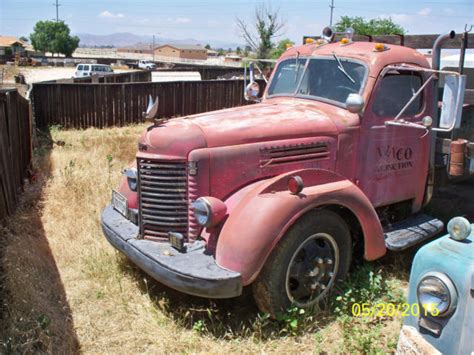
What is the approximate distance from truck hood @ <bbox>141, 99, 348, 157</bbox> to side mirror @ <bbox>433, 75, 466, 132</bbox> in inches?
31.6

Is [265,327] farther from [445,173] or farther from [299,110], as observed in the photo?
[445,173]

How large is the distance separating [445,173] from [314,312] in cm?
248

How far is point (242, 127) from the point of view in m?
4.01

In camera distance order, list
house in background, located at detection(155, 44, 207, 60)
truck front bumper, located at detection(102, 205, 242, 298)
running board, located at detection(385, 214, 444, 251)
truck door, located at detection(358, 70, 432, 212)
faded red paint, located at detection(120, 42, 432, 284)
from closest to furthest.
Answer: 1. truck front bumper, located at detection(102, 205, 242, 298)
2. faded red paint, located at detection(120, 42, 432, 284)
3. running board, located at detection(385, 214, 444, 251)
4. truck door, located at detection(358, 70, 432, 212)
5. house in background, located at detection(155, 44, 207, 60)

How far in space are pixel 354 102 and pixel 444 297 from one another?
6.99 feet

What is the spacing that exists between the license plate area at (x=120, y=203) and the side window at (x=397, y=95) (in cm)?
247

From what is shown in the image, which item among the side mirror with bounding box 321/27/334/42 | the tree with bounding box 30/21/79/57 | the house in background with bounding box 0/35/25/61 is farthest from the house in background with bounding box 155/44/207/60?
the side mirror with bounding box 321/27/334/42

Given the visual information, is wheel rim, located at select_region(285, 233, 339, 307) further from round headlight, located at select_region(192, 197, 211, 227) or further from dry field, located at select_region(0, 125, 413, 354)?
round headlight, located at select_region(192, 197, 211, 227)

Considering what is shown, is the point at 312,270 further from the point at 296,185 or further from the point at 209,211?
the point at 209,211

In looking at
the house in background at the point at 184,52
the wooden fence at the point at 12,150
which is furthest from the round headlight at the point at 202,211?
the house in background at the point at 184,52

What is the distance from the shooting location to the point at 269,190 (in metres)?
3.69

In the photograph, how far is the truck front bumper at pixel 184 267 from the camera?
11.1 feet

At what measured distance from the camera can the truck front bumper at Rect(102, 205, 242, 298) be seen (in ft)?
11.1

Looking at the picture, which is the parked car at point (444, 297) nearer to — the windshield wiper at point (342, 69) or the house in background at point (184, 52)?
the windshield wiper at point (342, 69)
